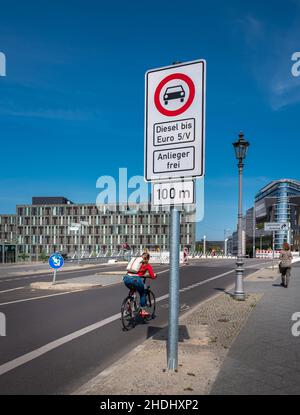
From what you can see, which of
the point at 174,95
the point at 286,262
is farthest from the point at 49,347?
the point at 286,262

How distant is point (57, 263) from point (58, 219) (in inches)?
4268

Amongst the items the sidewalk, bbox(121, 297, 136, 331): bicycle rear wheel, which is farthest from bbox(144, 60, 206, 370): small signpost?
bbox(121, 297, 136, 331): bicycle rear wheel

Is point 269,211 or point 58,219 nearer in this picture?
point 58,219

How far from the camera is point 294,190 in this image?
16500 centimetres

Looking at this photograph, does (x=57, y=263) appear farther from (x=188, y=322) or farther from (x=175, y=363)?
(x=175, y=363)

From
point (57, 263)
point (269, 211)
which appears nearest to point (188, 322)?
point (57, 263)

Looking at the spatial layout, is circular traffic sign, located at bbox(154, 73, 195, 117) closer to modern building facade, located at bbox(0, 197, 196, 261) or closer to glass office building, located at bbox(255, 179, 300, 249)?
modern building facade, located at bbox(0, 197, 196, 261)

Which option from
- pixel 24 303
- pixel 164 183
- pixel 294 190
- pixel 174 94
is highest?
pixel 294 190

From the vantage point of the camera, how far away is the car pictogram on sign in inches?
204

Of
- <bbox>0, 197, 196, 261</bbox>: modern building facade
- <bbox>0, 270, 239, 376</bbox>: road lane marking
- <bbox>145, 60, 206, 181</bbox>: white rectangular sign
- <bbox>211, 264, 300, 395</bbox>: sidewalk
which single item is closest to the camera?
<bbox>211, 264, 300, 395</bbox>: sidewalk

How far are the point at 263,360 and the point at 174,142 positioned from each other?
314 centimetres

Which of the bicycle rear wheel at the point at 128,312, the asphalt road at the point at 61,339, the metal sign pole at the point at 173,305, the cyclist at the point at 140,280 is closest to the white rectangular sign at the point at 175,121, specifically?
the metal sign pole at the point at 173,305

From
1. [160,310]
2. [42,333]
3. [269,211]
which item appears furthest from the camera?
[269,211]

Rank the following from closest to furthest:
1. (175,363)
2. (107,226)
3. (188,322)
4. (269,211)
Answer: (175,363) → (188,322) → (107,226) → (269,211)
